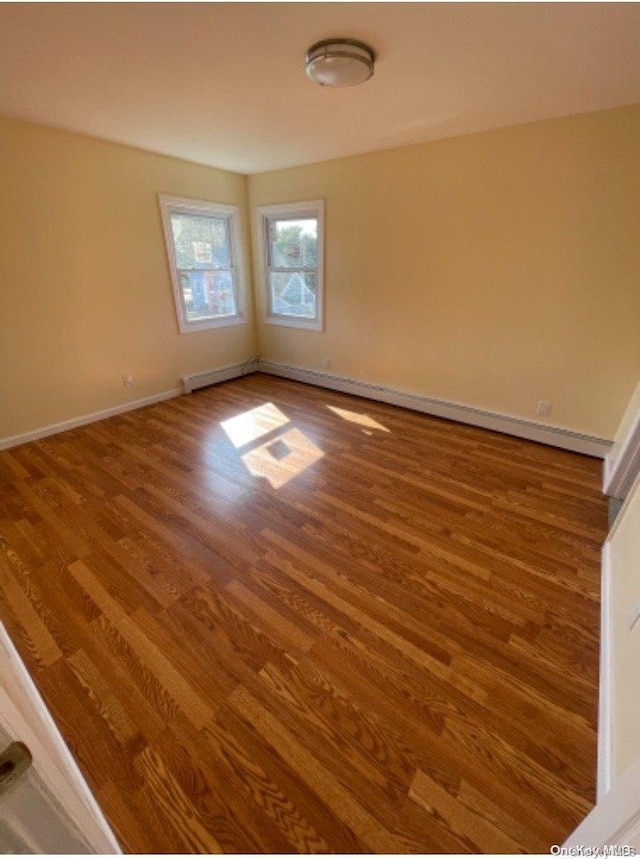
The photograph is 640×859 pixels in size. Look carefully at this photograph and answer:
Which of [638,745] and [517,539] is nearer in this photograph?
[638,745]

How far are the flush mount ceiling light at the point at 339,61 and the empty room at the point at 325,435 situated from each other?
0.01 m

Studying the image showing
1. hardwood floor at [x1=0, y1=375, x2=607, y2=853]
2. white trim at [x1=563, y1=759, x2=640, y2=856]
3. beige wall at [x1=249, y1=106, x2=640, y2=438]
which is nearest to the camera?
white trim at [x1=563, y1=759, x2=640, y2=856]

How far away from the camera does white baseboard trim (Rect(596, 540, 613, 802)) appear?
105 cm

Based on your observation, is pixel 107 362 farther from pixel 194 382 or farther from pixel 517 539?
pixel 517 539

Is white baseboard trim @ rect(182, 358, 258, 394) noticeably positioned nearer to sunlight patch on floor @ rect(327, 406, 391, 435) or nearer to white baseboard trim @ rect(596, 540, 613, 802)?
sunlight patch on floor @ rect(327, 406, 391, 435)

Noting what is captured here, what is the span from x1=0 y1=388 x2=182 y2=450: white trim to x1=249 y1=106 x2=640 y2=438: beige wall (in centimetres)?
212

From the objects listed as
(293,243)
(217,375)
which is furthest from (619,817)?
(293,243)

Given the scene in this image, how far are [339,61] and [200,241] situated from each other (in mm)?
2737

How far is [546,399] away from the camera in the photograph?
9.69 ft

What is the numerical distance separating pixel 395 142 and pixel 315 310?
5.50 ft

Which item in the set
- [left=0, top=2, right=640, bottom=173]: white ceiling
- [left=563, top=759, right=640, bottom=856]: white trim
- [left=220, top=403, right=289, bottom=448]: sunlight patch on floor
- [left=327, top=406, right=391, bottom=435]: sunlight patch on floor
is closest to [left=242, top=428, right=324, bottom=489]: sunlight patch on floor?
[left=220, top=403, right=289, bottom=448]: sunlight patch on floor

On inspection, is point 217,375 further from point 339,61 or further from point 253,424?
point 339,61

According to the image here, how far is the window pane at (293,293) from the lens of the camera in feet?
13.6

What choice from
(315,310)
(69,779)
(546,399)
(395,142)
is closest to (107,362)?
(315,310)
